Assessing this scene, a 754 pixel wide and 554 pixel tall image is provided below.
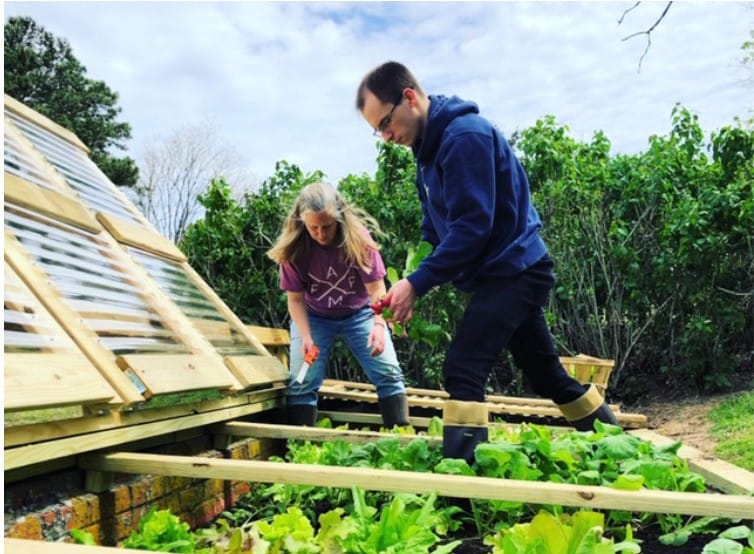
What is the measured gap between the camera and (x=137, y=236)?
3041 millimetres

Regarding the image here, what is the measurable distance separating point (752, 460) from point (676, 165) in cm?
323

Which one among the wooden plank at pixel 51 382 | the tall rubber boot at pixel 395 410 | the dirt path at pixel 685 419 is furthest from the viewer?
the dirt path at pixel 685 419

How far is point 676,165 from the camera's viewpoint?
5852 mm

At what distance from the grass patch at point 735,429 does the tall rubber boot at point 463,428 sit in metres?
1.94

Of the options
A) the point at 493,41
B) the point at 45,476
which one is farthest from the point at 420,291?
the point at 493,41

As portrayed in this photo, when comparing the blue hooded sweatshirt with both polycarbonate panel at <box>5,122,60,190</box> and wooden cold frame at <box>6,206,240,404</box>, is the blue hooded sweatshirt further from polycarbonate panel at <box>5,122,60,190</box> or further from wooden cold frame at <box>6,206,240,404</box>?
polycarbonate panel at <box>5,122,60,190</box>

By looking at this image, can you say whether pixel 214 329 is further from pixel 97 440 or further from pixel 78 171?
pixel 97 440

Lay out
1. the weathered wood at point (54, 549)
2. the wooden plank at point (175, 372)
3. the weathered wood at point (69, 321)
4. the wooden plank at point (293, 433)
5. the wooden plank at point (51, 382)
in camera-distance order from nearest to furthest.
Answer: the weathered wood at point (54, 549), the wooden plank at point (51, 382), the weathered wood at point (69, 321), the wooden plank at point (175, 372), the wooden plank at point (293, 433)

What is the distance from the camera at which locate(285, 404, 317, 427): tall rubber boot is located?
11.3ft

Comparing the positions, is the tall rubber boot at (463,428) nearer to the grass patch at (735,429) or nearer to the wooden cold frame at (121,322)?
the wooden cold frame at (121,322)

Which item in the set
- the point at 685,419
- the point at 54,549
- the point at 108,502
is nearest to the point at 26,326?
the point at 108,502

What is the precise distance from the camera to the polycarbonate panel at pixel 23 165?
245cm

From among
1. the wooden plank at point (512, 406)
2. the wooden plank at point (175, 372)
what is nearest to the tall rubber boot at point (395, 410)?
the wooden plank at point (512, 406)

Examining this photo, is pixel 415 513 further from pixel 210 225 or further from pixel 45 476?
pixel 210 225
